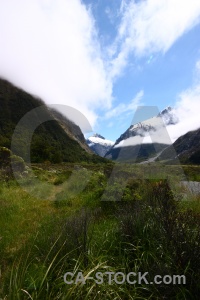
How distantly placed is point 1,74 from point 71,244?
151866mm

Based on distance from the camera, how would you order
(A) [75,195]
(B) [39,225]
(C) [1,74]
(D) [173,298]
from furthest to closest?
(C) [1,74] < (A) [75,195] < (B) [39,225] < (D) [173,298]

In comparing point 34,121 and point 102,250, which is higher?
point 34,121

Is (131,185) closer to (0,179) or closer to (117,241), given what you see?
(117,241)

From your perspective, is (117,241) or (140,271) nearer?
(140,271)

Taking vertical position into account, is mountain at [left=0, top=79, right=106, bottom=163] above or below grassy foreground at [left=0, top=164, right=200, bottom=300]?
above

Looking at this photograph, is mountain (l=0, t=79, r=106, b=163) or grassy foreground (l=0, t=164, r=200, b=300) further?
mountain (l=0, t=79, r=106, b=163)

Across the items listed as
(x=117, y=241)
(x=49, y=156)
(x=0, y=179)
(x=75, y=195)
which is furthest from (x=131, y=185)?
(x=49, y=156)

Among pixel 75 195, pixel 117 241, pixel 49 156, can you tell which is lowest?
pixel 117 241

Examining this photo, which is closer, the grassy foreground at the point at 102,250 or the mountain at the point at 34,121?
the grassy foreground at the point at 102,250

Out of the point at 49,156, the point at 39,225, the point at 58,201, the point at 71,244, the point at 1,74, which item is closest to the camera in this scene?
the point at 71,244

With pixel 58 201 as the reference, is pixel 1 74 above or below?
above

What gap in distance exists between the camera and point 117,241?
402cm

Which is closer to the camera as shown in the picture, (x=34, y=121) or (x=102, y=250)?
(x=102, y=250)

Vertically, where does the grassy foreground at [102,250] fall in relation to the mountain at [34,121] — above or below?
below
